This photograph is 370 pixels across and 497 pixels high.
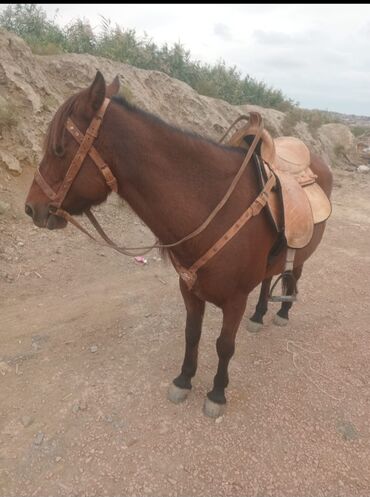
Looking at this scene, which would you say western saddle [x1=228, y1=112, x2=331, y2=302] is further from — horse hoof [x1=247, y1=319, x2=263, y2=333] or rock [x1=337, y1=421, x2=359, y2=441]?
rock [x1=337, y1=421, x2=359, y2=441]

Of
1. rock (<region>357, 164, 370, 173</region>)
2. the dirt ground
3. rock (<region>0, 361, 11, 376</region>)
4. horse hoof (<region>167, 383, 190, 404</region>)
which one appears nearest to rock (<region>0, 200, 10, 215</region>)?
the dirt ground

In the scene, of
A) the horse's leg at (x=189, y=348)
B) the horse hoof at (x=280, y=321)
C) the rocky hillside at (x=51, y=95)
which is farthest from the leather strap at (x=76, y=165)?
the horse hoof at (x=280, y=321)

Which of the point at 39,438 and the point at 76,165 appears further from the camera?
the point at 39,438

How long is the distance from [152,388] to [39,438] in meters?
0.88

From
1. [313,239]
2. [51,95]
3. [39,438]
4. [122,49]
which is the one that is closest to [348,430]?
[313,239]

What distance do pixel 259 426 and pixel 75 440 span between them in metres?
1.31

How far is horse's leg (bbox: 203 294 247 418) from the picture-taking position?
2287 mm

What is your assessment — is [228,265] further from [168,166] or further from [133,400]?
[133,400]

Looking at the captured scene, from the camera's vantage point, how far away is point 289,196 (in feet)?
7.93

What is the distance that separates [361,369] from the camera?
3.14m

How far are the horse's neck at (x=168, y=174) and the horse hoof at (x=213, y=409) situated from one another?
138 cm

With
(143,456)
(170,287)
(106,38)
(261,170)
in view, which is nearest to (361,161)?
(106,38)

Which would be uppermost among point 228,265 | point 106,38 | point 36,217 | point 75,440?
point 106,38

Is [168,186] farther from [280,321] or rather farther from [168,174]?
[280,321]
